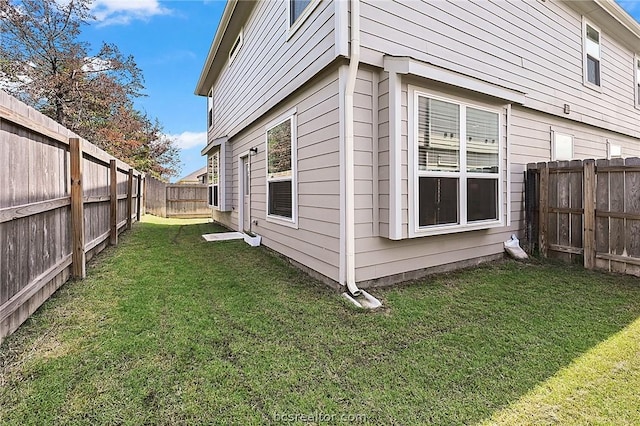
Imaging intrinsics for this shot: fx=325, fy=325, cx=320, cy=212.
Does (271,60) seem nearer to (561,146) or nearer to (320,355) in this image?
(320,355)

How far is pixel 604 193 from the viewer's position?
4.55 metres

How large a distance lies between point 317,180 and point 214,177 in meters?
6.88

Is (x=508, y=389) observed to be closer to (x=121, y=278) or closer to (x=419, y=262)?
(x=419, y=262)

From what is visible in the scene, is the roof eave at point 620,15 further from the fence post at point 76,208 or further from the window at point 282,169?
the fence post at point 76,208

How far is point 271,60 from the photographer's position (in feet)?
18.4

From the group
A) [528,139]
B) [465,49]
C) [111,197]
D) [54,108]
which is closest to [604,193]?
[528,139]

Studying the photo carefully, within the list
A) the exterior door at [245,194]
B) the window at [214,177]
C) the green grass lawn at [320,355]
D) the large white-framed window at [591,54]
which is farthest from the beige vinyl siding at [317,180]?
the large white-framed window at [591,54]

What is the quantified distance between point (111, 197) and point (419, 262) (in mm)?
5475

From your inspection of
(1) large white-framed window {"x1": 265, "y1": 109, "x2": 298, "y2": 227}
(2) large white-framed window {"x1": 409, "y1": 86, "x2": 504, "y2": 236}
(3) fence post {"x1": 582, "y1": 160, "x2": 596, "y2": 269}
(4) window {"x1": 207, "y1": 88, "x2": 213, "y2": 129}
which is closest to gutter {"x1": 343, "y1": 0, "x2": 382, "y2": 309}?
(2) large white-framed window {"x1": 409, "y1": 86, "x2": 504, "y2": 236}

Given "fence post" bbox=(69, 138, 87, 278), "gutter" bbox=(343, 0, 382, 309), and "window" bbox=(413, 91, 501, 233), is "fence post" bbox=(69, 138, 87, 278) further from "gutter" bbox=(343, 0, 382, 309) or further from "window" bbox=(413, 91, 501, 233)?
"window" bbox=(413, 91, 501, 233)

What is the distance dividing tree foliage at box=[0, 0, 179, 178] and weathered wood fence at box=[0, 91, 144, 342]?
11.4m

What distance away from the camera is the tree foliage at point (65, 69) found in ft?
38.2

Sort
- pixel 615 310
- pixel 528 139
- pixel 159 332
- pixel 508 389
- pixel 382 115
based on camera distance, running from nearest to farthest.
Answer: pixel 508 389 → pixel 159 332 → pixel 615 310 → pixel 382 115 → pixel 528 139

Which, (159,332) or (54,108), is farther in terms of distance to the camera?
(54,108)
